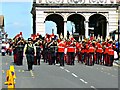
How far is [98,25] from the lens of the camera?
9831 centimetres

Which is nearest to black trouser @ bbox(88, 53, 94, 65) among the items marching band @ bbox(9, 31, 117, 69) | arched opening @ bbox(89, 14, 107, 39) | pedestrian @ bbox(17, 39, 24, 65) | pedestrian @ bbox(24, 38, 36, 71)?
marching band @ bbox(9, 31, 117, 69)

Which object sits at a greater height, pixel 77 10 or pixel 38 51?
pixel 77 10

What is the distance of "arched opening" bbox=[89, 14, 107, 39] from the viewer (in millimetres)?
91375

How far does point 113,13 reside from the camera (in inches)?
3413

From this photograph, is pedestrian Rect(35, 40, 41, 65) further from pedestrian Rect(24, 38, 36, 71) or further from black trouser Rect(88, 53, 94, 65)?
pedestrian Rect(24, 38, 36, 71)

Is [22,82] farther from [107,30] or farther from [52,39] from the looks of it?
[107,30]

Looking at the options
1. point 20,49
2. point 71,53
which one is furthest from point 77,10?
point 20,49

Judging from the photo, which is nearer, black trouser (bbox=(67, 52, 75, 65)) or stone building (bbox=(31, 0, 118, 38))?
black trouser (bbox=(67, 52, 75, 65))

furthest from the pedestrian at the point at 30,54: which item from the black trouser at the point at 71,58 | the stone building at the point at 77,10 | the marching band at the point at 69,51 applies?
the stone building at the point at 77,10

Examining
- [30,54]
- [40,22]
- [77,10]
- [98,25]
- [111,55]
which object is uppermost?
[77,10]

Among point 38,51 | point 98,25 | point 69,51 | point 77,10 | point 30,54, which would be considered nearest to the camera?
point 30,54

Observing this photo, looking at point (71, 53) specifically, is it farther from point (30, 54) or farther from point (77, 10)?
point (77, 10)

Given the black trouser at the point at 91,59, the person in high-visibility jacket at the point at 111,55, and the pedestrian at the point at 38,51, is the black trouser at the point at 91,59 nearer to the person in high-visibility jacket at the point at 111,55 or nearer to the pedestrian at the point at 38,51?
the person in high-visibility jacket at the point at 111,55

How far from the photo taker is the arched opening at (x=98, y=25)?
300ft
